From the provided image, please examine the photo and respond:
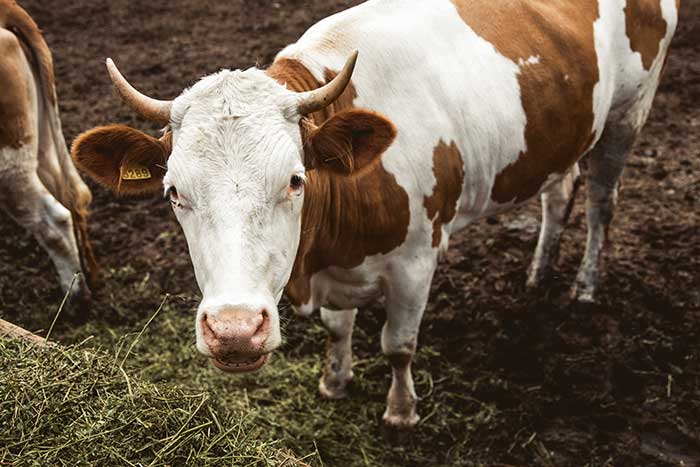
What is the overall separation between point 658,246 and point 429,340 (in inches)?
69.8

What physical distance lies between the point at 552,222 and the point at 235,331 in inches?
115

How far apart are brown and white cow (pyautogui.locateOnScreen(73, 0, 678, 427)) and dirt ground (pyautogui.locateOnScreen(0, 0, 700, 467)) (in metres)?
0.31

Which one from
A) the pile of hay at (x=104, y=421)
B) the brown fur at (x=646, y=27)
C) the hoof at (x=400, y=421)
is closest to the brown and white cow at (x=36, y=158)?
the pile of hay at (x=104, y=421)

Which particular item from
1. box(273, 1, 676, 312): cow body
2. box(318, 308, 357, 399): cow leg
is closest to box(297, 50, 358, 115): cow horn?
box(273, 1, 676, 312): cow body

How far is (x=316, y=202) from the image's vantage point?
9.82 feet

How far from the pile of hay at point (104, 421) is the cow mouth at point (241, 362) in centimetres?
39

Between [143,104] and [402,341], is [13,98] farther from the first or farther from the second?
[402,341]

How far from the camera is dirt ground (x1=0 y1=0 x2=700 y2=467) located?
12.6ft

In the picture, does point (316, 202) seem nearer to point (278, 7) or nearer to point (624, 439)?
point (624, 439)

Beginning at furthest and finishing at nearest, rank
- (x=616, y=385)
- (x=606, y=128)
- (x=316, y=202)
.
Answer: (x=606, y=128) < (x=616, y=385) < (x=316, y=202)

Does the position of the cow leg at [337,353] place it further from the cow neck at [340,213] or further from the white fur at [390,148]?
the cow neck at [340,213]

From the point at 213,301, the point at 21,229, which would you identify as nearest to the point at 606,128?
the point at 213,301

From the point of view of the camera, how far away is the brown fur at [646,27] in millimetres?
3971

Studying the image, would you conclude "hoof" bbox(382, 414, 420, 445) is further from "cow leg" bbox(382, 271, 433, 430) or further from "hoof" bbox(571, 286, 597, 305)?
"hoof" bbox(571, 286, 597, 305)
